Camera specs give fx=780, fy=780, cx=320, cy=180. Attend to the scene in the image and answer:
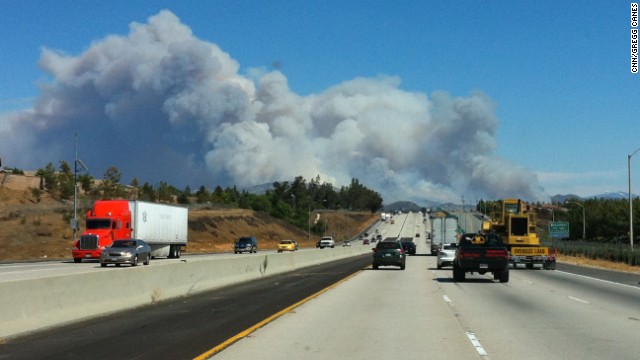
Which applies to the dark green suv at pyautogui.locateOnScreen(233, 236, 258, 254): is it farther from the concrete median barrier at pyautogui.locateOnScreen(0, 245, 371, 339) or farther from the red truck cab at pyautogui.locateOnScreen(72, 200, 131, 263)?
the concrete median barrier at pyautogui.locateOnScreen(0, 245, 371, 339)

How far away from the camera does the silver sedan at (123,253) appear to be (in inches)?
1617

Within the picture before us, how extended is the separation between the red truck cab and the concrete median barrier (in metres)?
20.1

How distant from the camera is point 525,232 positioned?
155 ft

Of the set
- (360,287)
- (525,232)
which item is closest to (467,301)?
(360,287)

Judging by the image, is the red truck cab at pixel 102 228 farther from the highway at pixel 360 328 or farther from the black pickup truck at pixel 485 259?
the highway at pixel 360 328

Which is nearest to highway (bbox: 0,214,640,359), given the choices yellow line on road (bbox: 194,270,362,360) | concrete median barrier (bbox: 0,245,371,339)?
yellow line on road (bbox: 194,270,362,360)

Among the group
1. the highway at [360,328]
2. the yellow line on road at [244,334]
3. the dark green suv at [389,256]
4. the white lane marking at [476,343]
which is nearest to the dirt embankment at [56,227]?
the dark green suv at [389,256]

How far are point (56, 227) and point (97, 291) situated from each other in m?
65.1

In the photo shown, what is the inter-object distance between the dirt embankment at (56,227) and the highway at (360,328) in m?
47.3

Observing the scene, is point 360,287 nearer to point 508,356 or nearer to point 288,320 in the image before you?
point 288,320

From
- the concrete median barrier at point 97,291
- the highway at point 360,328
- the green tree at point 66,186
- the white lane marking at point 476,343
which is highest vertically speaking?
the green tree at point 66,186

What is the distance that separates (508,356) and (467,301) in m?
10.5

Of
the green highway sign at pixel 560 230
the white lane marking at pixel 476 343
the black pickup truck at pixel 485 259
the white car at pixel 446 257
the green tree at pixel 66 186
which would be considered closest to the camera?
the white lane marking at pixel 476 343

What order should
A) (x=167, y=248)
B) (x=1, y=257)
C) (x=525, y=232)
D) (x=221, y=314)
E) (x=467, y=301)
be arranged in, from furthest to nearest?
(x=1, y=257) → (x=167, y=248) → (x=525, y=232) → (x=467, y=301) → (x=221, y=314)
